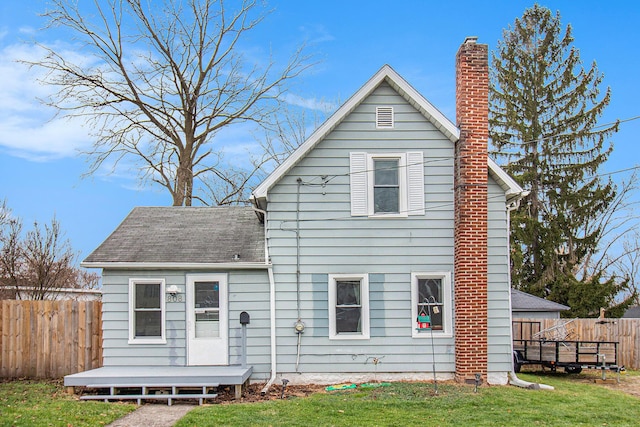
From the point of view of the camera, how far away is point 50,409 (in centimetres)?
1033

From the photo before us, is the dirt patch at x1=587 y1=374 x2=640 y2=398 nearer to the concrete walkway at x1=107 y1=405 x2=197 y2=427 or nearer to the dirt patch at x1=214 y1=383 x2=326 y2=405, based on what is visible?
the dirt patch at x1=214 y1=383 x2=326 y2=405

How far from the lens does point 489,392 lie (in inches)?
461

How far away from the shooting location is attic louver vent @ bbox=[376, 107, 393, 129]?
43.6 feet

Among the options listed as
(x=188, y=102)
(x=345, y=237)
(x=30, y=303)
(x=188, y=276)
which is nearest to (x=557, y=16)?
(x=188, y=102)

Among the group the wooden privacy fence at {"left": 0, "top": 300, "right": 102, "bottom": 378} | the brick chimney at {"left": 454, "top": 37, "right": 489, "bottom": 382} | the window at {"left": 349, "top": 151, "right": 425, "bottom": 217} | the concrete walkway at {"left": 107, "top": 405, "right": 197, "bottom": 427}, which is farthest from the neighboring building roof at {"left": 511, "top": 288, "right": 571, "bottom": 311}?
the wooden privacy fence at {"left": 0, "top": 300, "right": 102, "bottom": 378}

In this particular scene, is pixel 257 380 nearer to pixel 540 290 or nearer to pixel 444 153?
pixel 444 153

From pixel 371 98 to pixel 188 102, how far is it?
47.5 ft

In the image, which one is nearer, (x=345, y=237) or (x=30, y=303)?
(x=345, y=237)

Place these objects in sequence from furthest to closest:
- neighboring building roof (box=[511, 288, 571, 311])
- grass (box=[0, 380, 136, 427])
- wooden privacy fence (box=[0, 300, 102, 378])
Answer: neighboring building roof (box=[511, 288, 571, 311])
wooden privacy fence (box=[0, 300, 102, 378])
grass (box=[0, 380, 136, 427])

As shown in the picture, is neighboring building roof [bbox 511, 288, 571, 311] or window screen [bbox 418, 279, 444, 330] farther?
neighboring building roof [bbox 511, 288, 571, 311]

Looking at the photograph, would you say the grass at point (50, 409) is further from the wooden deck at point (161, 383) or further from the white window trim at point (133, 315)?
the white window trim at point (133, 315)

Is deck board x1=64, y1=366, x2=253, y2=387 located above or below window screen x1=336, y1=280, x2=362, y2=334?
below

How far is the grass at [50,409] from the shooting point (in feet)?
30.8

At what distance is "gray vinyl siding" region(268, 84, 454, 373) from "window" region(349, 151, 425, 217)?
149mm
